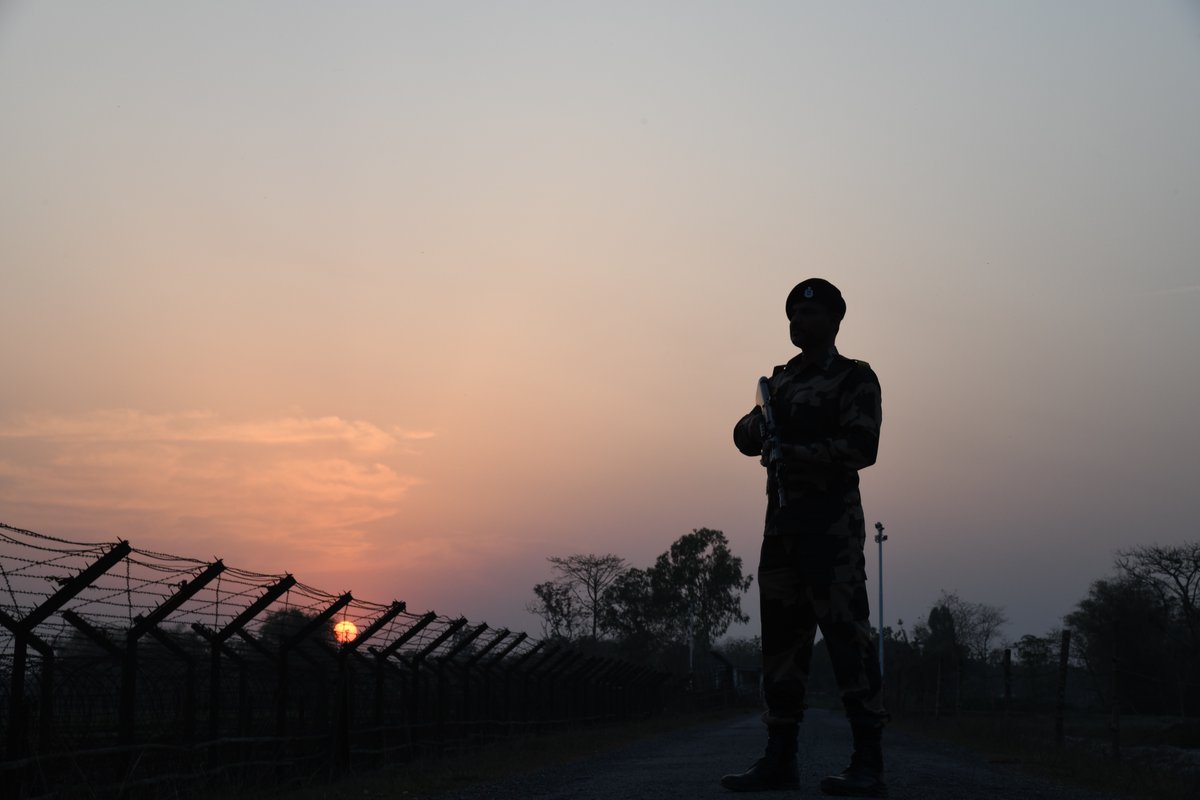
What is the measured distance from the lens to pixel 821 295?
224 inches

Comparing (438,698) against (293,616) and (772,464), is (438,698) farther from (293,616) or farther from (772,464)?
(772,464)

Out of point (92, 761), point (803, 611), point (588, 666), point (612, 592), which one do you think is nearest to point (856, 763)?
point (803, 611)

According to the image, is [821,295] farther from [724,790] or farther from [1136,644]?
[1136,644]

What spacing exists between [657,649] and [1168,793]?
251 ft

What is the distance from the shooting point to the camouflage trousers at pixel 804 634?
526 cm

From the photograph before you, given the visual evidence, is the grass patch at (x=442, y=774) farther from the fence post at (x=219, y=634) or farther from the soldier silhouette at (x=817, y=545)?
the soldier silhouette at (x=817, y=545)

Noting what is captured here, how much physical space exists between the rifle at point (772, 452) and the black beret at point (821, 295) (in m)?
0.50

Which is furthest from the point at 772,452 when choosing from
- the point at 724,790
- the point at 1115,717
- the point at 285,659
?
the point at 1115,717

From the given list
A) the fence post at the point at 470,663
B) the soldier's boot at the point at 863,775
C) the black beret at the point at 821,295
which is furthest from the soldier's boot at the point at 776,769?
the fence post at the point at 470,663

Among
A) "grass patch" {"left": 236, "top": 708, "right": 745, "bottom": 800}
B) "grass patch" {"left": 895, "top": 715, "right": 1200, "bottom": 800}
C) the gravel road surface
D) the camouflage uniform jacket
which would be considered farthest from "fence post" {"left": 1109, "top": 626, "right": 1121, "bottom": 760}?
the camouflage uniform jacket

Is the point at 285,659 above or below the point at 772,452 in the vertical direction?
below

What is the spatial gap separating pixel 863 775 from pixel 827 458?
1.40m

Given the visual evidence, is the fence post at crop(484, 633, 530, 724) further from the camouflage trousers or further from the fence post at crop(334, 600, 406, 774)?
the camouflage trousers

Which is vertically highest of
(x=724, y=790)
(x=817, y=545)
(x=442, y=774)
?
(x=817, y=545)
